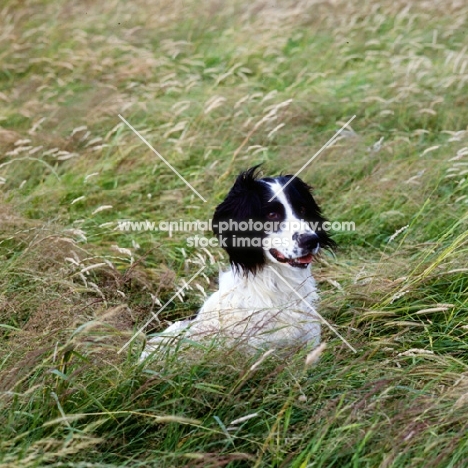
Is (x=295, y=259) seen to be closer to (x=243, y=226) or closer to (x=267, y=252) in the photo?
(x=267, y=252)

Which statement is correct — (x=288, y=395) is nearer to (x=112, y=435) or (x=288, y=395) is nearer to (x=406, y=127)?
(x=112, y=435)

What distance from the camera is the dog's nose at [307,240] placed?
3822 millimetres

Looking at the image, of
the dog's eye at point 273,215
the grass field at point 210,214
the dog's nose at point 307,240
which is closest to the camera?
the grass field at point 210,214

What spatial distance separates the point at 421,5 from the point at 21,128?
17.4 ft

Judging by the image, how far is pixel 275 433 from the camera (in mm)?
2805

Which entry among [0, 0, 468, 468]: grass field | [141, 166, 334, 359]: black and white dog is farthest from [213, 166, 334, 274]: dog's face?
[0, 0, 468, 468]: grass field

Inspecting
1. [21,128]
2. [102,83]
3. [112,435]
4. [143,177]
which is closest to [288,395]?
[112,435]

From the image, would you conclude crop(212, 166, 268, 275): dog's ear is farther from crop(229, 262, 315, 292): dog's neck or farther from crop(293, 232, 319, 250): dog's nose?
crop(293, 232, 319, 250): dog's nose

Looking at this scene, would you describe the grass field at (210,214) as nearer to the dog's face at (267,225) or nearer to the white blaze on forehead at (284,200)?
the dog's face at (267,225)

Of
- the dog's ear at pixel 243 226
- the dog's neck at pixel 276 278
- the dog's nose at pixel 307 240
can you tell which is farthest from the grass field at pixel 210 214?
the dog's ear at pixel 243 226

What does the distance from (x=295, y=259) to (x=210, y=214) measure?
1.63 metres

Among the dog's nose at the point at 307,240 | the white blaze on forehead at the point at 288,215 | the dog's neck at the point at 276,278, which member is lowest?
the dog's neck at the point at 276,278

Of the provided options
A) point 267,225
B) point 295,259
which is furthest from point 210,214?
point 295,259

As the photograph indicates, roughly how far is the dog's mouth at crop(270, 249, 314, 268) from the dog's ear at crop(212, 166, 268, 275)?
0.27 ft
